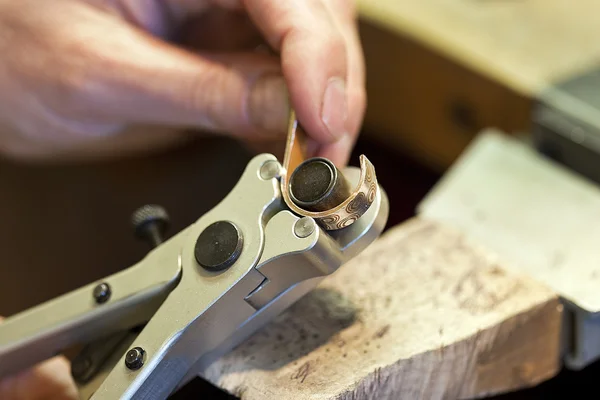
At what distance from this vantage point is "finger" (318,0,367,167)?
652mm

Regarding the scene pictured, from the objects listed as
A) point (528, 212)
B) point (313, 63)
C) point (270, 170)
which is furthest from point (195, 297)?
point (528, 212)

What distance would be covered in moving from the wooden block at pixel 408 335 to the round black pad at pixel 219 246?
101 millimetres

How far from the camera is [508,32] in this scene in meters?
0.96

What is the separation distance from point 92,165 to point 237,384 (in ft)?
1.97

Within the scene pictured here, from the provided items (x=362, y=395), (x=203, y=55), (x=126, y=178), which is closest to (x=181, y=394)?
(x=362, y=395)

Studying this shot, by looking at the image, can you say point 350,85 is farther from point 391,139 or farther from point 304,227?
point 391,139

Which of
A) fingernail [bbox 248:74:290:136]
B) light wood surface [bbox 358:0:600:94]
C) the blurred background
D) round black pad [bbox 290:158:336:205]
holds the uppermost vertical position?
round black pad [bbox 290:158:336:205]

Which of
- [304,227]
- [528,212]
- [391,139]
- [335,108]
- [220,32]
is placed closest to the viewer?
[304,227]

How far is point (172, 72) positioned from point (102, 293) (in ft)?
0.80

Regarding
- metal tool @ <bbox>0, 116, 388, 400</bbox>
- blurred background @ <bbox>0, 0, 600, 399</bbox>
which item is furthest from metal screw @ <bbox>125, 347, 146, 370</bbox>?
blurred background @ <bbox>0, 0, 600, 399</bbox>

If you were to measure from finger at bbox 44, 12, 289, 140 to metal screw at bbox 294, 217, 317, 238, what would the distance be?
170 mm

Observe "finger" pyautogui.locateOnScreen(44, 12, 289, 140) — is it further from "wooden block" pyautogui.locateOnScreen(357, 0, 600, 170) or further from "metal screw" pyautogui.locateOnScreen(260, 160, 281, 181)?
"wooden block" pyautogui.locateOnScreen(357, 0, 600, 170)

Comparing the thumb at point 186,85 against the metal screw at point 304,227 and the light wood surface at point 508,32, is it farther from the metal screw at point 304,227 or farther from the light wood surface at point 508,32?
the light wood surface at point 508,32

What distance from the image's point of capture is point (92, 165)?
41.6 inches
